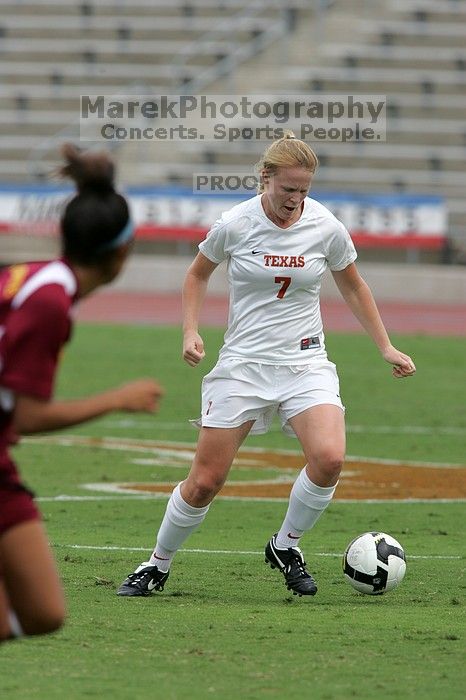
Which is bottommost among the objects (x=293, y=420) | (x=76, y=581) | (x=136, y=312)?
(x=136, y=312)

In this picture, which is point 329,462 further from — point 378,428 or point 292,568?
point 378,428

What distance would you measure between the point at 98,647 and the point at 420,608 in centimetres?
179

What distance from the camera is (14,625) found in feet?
15.2

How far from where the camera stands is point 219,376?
7.36 meters

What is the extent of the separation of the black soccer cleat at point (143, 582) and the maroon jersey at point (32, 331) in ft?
9.75

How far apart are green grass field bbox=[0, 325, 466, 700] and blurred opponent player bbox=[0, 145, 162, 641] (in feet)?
2.33

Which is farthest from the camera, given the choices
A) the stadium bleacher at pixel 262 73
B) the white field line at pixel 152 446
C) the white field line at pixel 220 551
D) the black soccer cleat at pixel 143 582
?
the stadium bleacher at pixel 262 73

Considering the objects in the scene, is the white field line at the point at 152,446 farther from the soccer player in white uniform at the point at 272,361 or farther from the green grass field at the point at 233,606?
the soccer player in white uniform at the point at 272,361

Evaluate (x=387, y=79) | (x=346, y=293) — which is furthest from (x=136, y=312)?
(x=346, y=293)

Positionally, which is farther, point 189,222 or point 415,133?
point 415,133

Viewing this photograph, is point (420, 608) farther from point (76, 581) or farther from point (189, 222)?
point (189, 222)

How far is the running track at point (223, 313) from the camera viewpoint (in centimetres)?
2616

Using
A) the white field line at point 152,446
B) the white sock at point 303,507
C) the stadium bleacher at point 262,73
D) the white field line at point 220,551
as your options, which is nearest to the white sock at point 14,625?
the white sock at point 303,507

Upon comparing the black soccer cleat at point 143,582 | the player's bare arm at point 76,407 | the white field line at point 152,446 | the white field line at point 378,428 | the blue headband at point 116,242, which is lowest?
the white field line at point 378,428
